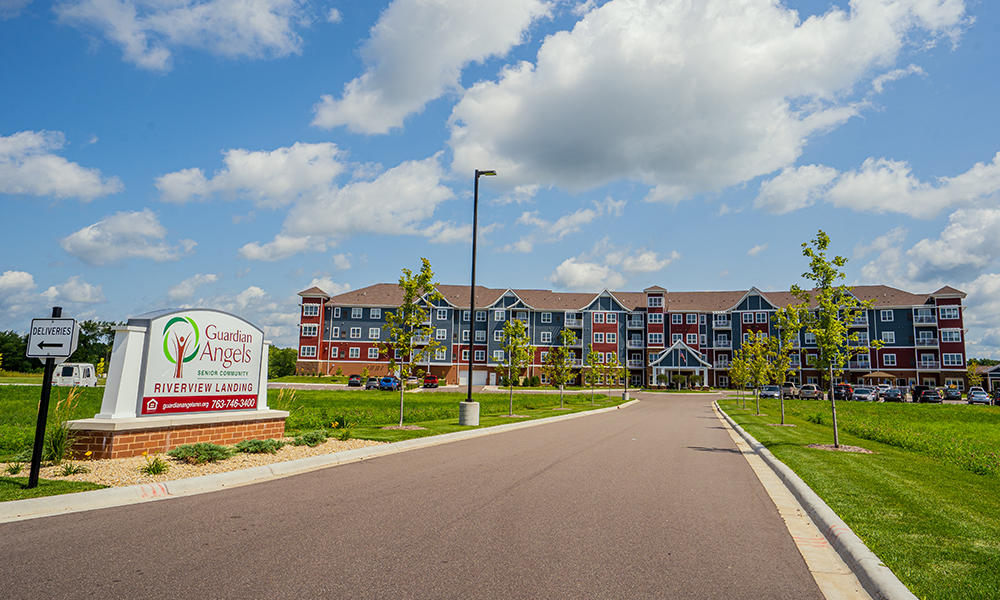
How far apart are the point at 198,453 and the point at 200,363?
2592 millimetres

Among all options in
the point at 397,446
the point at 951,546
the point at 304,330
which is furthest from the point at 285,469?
the point at 304,330

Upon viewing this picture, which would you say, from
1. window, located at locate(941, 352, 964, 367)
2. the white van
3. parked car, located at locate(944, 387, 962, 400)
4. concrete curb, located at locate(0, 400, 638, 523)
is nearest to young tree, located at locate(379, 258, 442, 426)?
concrete curb, located at locate(0, 400, 638, 523)

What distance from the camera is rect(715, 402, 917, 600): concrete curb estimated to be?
4.86 m

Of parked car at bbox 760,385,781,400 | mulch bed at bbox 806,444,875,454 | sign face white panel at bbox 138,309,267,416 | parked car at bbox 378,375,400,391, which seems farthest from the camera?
parked car at bbox 378,375,400,391

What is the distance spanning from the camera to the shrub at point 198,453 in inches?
418

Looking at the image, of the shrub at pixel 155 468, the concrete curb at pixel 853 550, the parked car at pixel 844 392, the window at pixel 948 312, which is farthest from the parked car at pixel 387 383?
the window at pixel 948 312

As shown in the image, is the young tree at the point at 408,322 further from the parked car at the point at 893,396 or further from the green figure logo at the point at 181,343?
the parked car at the point at 893,396

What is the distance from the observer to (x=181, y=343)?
12266 millimetres

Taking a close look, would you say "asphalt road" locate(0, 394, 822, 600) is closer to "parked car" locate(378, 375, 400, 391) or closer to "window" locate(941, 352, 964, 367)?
"parked car" locate(378, 375, 400, 391)

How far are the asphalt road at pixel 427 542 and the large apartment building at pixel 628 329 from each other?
224 feet

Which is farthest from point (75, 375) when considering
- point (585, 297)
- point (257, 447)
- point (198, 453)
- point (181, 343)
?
point (585, 297)

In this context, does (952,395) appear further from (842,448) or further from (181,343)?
(181,343)

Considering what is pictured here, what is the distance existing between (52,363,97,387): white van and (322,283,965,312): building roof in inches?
1298

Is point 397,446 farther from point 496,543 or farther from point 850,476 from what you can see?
point 850,476
